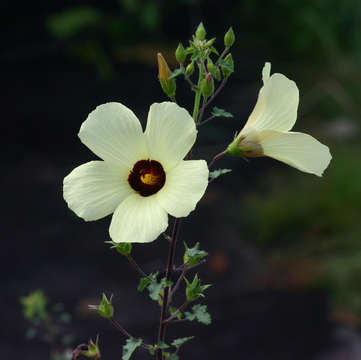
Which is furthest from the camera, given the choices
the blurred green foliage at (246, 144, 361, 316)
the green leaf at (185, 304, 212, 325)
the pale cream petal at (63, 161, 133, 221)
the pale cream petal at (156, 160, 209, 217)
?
the blurred green foliage at (246, 144, 361, 316)

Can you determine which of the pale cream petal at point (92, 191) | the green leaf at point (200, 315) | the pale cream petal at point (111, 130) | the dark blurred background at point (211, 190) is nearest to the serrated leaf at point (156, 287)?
the green leaf at point (200, 315)

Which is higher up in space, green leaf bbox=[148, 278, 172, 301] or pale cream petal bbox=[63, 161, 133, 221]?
pale cream petal bbox=[63, 161, 133, 221]

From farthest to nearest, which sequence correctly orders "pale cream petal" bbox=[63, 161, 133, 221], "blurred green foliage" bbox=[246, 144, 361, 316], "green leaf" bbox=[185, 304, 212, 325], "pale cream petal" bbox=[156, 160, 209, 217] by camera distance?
"blurred green foliage" bbox=[246, 144, 361, 316] < "green leaf" bbox=[185, 304, 212, 325] < "pale cream petal" bbox=[63, 161, 133, 221] < "pale cream petal" bbox=[156, 160, 209, 217]

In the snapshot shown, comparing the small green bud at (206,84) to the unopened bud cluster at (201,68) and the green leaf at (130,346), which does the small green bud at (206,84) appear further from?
the green leaf at (130,346)

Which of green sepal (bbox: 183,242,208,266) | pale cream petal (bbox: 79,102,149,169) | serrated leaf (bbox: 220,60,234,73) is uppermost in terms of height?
serrated leaf (bbox: 220,60,234,73)

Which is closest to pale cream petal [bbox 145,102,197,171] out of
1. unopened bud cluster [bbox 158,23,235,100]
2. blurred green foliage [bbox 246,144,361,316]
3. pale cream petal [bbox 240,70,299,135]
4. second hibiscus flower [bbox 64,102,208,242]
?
second hibiscus flower [bbox 64,102,208,242]

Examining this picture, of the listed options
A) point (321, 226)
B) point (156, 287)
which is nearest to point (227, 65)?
point (156, 287)

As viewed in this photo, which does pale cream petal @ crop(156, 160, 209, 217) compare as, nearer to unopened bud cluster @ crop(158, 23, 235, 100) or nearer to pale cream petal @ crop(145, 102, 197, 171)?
pale cream petal @ crop(145, 102, 197, 171)
